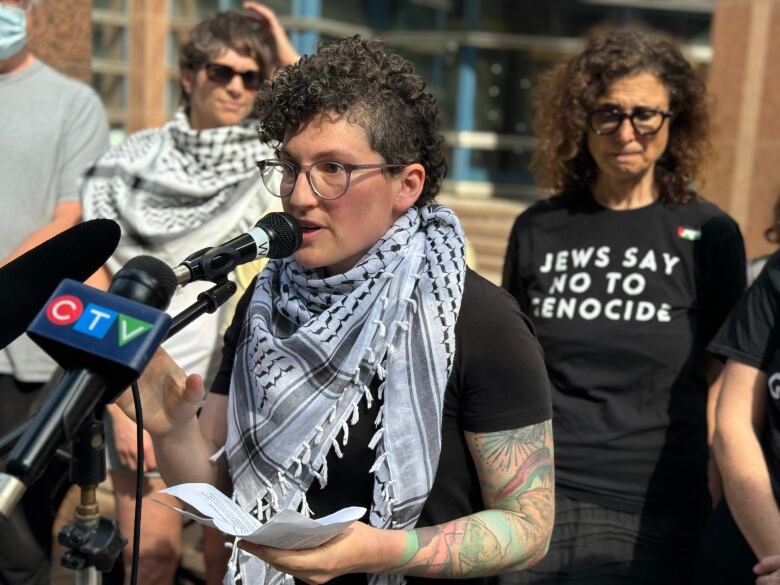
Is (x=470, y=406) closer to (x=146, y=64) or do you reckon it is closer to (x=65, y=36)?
(x=65, y=36)

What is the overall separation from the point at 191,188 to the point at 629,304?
147cm

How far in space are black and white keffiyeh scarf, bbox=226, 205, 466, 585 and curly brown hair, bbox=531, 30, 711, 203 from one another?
1.11m

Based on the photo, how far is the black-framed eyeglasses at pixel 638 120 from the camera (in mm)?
2805

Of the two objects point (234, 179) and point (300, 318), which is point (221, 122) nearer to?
point (234, 179)

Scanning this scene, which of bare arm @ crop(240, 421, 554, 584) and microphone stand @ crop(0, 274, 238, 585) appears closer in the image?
microphone stand @ crop(0, 274, 238, 585)

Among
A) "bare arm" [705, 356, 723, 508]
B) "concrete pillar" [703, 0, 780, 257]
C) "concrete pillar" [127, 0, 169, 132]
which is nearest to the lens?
"bare arm" [705, 356, 723, 508]

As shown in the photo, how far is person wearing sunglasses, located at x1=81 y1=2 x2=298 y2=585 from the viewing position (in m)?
3.12

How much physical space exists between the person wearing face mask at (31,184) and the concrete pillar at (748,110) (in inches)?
214

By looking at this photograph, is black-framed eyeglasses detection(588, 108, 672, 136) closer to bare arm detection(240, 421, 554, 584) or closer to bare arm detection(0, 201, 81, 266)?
bare arm detection(240, 421, 554, 584)

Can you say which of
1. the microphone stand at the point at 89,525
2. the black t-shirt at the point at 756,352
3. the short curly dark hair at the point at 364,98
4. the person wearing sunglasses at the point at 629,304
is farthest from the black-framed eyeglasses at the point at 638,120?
the microphone stand at the point at 89,525

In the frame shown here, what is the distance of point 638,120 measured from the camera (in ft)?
9.23

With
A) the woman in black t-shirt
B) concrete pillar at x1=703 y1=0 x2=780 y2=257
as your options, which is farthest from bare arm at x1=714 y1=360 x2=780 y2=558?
concrete pillar at x1=703 y1=0 x2=780 y2=257

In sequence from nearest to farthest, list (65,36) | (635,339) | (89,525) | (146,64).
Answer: (89,525) < (635,339) < (65,36) < (146,64)

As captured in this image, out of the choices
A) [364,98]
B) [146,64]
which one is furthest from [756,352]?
[146,64]
